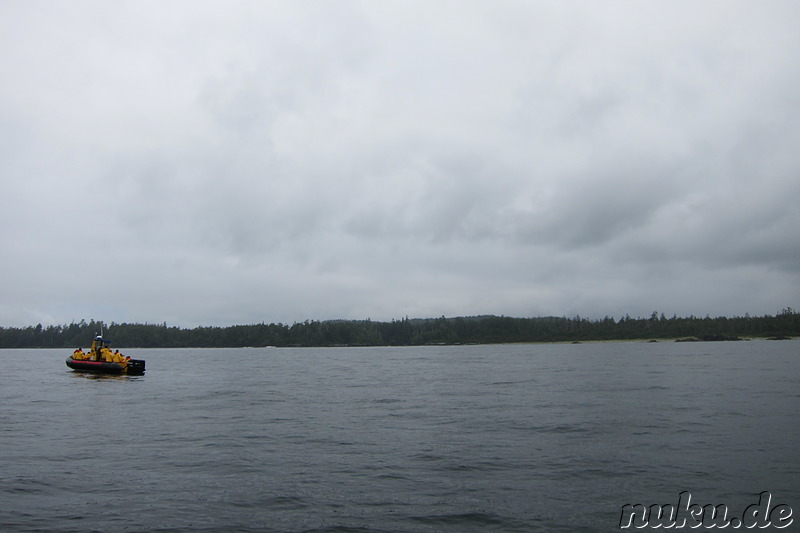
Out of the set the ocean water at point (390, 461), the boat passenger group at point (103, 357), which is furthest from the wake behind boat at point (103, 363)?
the ocean water at point (390, 461)

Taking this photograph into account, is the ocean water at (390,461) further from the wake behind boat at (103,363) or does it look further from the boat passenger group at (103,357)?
the boat passenger group at (103,357)

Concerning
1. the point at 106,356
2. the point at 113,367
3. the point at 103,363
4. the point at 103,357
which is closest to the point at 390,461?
the point at 113,367

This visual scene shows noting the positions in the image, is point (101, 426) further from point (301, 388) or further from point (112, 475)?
point (301, 388)

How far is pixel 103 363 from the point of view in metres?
84.2

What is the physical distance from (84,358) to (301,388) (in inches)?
1758

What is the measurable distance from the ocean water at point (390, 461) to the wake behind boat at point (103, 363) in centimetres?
3561

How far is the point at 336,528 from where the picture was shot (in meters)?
16.7

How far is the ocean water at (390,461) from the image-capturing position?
17.9m

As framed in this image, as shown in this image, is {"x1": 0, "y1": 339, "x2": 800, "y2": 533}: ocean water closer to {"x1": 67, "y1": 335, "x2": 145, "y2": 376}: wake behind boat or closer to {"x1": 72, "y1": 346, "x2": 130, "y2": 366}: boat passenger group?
{"x1": 67, "y1": 335, "x2": 145, "y2": 376}: wake behind boat

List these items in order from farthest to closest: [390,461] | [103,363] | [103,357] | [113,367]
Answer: [103,357] < [103,363] < [113,367] < [390,461]

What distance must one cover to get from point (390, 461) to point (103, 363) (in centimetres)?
7286

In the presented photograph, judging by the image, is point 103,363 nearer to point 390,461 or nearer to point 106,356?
point 106,356

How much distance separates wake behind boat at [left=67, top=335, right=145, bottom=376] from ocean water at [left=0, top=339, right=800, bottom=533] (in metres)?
35.6

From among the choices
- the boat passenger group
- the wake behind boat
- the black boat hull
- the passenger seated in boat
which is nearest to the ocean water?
the black boat hull
